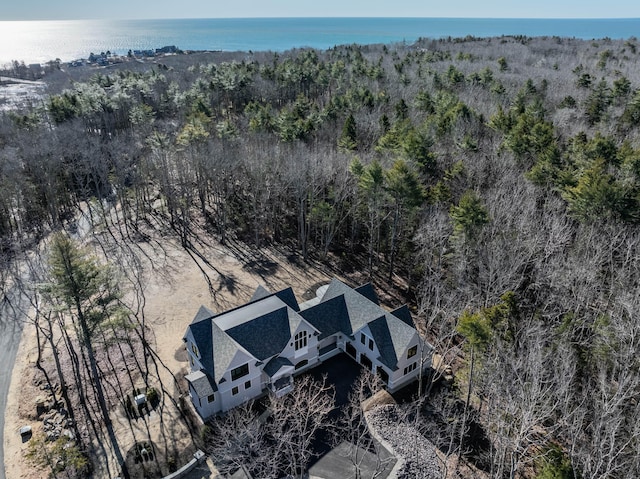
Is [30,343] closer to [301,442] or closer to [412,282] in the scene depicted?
[301,442]

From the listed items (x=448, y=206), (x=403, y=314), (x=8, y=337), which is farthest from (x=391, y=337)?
(x=8, y=337)

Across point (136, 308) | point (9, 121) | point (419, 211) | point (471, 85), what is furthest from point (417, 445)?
point (9, 121)

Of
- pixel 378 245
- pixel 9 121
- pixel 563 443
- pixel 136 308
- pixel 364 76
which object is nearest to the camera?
pixel 563 443

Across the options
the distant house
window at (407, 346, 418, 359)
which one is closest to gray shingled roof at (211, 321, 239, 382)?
the distant house

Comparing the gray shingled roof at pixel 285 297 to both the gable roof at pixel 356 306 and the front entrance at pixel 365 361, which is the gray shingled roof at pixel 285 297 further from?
the front entrance at pixel 365 361

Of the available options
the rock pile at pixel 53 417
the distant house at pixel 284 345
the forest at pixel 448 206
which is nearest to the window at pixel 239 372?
the distant house at pixel 284 345

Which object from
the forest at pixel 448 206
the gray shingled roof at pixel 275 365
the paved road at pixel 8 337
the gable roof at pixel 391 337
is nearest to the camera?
the forest at pixel 448 206
